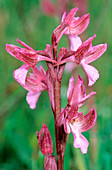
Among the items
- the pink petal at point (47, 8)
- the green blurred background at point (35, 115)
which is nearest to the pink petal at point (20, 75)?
the green blurred background at point (35, 115)

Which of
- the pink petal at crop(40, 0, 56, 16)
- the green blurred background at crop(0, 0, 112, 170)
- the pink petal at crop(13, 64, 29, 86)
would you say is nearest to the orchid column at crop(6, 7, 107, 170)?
the pink petal at crop(13, 64, 29, 86)

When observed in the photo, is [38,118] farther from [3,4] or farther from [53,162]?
[3,4]

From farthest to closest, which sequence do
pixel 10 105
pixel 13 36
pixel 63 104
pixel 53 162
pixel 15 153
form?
pixel 13 36 → pixel 10 105 → pixel 63 104 → pixel 15 153 → pixel 53 162

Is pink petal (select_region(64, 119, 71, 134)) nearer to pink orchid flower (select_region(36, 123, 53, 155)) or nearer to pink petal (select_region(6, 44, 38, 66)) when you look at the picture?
pink orchid flower (select_region(36, 123, 53, 155))

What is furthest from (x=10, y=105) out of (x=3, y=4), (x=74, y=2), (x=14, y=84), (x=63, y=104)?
(x=3, y=4)

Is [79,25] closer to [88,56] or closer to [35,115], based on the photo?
[88,56]

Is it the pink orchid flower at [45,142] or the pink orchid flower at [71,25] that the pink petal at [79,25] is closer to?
the pink orchid flower at [71,25]
